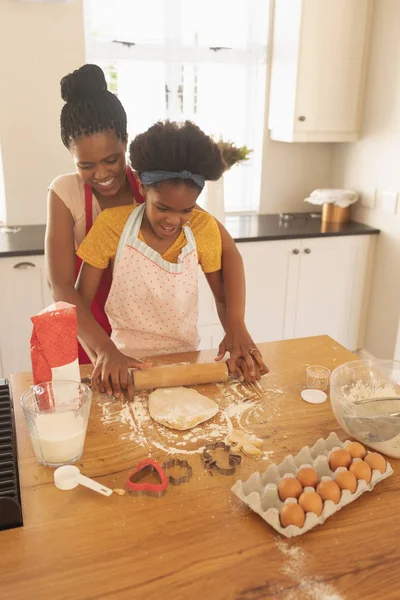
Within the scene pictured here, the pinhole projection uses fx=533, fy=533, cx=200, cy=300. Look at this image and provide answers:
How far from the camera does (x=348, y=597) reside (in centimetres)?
68

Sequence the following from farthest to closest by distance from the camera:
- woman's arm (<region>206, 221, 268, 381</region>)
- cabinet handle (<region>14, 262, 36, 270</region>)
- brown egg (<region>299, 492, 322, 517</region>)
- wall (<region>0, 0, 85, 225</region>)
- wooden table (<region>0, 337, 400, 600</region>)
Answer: wall (<region>0, 0, 85, 225</region>)
cabinet handle (<region>14, 262, 36, 270</region>)
woman's arm (<region>206, 221, 268, 381</region>)
brown egg (<region>299, 492, 322, 517</region>)
wooden table (<region>0, 337, 400, 600</region>)

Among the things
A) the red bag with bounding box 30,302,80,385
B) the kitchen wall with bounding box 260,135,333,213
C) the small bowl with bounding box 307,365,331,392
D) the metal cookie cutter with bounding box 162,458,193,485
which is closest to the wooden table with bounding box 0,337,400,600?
the metal cookie cutter with bounding box 162,458,193,485

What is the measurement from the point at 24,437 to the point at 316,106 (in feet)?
7.84

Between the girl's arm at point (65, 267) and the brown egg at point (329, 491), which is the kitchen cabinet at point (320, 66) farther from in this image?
the brown egg at point (329, 491)

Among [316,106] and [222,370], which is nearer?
[222,370]

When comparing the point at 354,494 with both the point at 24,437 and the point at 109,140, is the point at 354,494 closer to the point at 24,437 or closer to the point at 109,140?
the point at 24,437

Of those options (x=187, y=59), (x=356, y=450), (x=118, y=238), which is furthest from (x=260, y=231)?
(x=356, y=450)

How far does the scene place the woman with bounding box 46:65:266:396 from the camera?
4.03 ft

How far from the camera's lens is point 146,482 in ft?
2.90

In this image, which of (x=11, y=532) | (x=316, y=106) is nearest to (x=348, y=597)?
(x=11, y=532)

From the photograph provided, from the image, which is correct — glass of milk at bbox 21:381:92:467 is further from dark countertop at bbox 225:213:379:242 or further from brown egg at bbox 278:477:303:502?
dark countertop at bbox 225:213:379:242

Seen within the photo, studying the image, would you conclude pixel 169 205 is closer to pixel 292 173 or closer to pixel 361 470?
pixel 361 470

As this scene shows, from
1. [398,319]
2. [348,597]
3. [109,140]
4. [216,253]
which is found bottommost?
[398,319]

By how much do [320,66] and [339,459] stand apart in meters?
2.38
